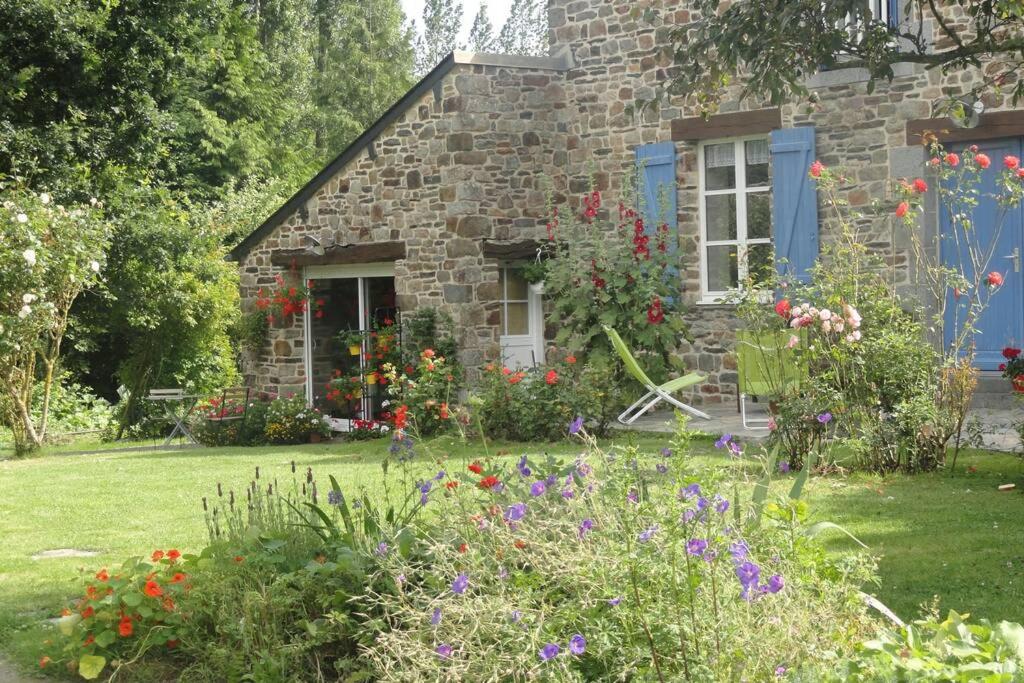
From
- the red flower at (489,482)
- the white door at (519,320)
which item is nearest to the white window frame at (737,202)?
the white door at (519,320)

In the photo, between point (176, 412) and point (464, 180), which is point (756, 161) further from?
point (176, 412)

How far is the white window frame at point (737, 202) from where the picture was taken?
1261 centimetres

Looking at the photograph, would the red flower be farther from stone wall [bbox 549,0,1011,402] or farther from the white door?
the white door

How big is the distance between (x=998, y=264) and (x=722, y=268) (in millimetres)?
2927

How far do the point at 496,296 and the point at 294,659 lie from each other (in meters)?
9.45

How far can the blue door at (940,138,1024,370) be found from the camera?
11.0m

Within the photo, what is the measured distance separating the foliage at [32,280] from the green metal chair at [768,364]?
7.64 m

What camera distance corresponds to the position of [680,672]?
3.27 metres

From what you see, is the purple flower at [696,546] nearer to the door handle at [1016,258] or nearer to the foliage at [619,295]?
the foliage at [619,295]

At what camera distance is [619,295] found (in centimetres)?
1165

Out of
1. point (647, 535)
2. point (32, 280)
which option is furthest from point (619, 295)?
point (647, 535)

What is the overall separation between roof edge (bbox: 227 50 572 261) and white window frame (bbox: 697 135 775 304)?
2.15 m

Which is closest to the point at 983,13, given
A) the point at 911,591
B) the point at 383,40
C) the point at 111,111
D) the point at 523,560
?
the point at 911,591

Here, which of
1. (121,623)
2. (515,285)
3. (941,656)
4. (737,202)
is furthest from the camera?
(515,285)
